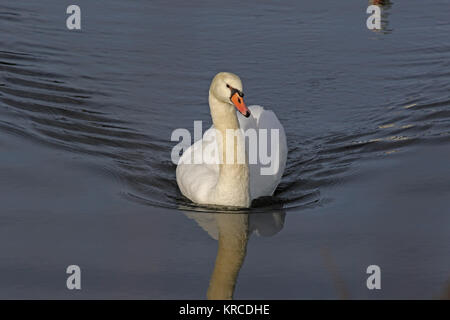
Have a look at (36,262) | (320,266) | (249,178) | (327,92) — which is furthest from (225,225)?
(327,92)

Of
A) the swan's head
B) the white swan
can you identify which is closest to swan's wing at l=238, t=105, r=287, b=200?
the white swan

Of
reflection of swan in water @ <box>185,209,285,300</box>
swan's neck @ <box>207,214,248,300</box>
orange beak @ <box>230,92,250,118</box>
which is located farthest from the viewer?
orange beak @ <box>230,92,250,118</box>

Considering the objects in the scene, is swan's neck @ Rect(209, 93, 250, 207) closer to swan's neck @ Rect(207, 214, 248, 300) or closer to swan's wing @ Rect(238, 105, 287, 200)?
swan's neck @ Rect(207, 214, 248, 300)

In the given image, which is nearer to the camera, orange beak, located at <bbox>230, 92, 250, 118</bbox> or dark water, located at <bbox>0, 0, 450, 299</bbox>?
dark water, located at <bbox>0, 0, 450, 299</bbox>

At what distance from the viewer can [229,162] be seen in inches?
387

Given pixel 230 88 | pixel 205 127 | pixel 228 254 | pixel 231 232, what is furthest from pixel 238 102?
pixel 205 127

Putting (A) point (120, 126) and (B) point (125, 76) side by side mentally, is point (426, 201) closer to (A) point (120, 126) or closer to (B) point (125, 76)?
(A) point (120, 126)

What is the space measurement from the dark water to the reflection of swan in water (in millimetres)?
43

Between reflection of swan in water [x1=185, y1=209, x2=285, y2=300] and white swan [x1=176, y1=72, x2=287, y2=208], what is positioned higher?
white swan [x1=176, y1=72, x2=287, y2=208]

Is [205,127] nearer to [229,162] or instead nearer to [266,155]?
[266,155]

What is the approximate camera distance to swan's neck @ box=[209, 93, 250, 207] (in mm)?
9719

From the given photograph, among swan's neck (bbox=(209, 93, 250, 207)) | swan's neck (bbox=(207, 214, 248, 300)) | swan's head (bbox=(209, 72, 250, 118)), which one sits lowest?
swan's neck (bbox=(207, 214, 248, 300))

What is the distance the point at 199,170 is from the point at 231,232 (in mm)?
1133

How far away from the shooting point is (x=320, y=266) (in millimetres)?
8656
